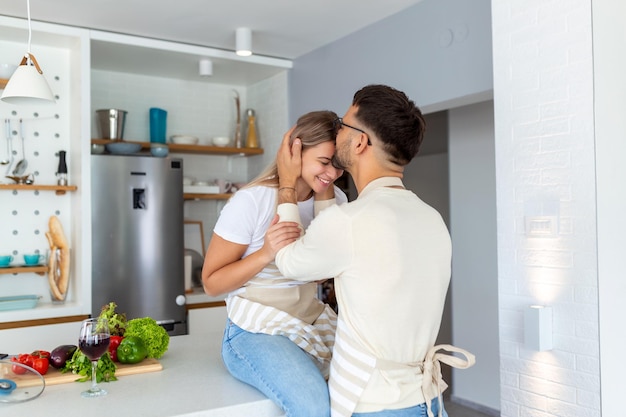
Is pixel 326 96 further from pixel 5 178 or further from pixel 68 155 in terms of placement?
pixel 5 178

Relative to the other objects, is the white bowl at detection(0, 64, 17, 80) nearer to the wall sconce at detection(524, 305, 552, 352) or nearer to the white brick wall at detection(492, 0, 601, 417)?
the white brick wall at detection(492, 0, 601, 417)

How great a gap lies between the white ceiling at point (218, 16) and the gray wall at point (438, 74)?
15 centimetres

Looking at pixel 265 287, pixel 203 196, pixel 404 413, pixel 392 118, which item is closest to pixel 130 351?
pixel 265 287

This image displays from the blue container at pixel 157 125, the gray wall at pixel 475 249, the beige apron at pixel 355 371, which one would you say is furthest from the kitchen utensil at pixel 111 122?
the beige apron at pixel 355 371

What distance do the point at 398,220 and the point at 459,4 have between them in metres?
2.36

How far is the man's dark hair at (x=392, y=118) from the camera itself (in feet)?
5.69

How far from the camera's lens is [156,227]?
4.54m

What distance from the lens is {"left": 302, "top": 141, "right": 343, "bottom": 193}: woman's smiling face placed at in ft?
6.62

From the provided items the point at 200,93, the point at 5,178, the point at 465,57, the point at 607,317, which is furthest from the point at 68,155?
the point at 607,317

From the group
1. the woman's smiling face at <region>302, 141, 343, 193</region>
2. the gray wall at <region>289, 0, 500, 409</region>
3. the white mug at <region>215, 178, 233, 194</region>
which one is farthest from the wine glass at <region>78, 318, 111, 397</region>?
the white mug at <region>215, 178, 233, 194</region>

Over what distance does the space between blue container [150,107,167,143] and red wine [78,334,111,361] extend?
3.53 m

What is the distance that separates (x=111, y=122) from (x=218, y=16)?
125cm

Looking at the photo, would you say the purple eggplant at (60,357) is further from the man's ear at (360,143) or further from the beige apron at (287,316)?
the man's ear at (360,143)

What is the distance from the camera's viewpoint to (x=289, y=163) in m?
2.01
